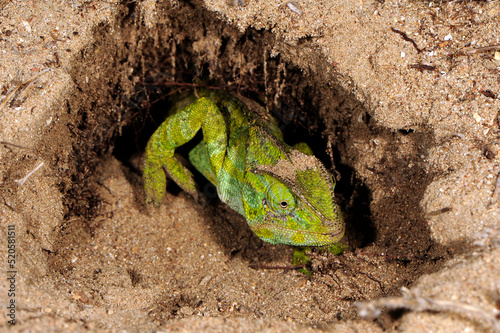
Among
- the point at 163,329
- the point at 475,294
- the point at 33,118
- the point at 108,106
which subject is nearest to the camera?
the point at 475,294

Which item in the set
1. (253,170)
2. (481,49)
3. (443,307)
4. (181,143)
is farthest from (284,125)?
(443,307)

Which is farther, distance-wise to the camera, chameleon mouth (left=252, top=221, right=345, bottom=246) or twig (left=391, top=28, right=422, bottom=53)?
twig (left=391, top=28, right=422, bottom=53)

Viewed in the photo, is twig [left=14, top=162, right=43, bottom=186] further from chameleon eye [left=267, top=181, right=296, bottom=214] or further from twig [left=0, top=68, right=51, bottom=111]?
chameleon eye [left=267, top=181, right=296, bottom=214]

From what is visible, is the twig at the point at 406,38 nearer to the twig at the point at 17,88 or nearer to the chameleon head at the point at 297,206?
the chameleon head at the point at 297,206

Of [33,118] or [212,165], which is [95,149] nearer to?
[33,118]

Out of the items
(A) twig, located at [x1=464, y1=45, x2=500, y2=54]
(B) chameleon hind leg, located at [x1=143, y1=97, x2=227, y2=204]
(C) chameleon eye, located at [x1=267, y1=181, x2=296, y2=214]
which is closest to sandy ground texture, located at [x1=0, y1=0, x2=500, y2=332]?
(A) twig, located at [x1=464, y1=45, x2=500, y2=54]

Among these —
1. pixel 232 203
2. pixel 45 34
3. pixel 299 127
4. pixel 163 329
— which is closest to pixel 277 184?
pixel 232 203
